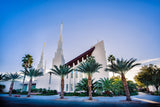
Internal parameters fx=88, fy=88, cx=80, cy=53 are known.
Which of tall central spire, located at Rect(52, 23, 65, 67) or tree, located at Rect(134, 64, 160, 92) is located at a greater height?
→ tall central spire, located at Rect(52, 23, 65, 67)

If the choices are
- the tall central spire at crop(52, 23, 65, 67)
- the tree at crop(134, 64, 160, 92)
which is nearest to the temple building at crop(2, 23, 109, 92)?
the tall central spire at crop(52, 23, 65, 67)

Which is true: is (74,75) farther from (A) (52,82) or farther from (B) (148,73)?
(B) (148,73)

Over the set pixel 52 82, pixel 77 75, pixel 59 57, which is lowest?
pixel 52 82

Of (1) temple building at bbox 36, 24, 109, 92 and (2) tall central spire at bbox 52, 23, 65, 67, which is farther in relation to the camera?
(2) tall central spire at bbox 52, 23, 65, 67

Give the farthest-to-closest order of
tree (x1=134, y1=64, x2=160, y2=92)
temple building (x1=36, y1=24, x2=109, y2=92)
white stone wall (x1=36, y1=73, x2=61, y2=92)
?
1. tree (x1=134, y1=64, x2=160, y2=92)
2. white stone wall (x1=36, y1=73, x2=61, y2=92)
3. temple building (x1=36, y1=24, x2=109, y2=92)

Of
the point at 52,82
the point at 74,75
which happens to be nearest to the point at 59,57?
the point at 52,82

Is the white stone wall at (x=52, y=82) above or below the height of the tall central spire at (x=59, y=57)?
below

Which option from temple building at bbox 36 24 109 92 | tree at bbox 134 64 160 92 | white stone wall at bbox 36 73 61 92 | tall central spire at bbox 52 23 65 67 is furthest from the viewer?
tall central spire at bbox 52 23 65 67

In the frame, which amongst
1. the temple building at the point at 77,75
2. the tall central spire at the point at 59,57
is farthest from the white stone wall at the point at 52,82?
the tall central spire at the point at 59,57

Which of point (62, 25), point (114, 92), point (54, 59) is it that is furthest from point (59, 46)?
point (114, 92)

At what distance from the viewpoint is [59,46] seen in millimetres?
37125

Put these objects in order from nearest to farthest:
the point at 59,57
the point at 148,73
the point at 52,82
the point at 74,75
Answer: the point at 74,75
the point at 52,82
the point at 148,73
the point at 59,57

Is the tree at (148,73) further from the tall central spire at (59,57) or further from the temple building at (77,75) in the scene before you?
the tall central spire at (59,57)

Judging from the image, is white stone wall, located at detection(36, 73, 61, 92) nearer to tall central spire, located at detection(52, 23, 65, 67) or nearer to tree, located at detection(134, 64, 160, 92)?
tall central spire, located at detection(52, 23, 65, 67)
